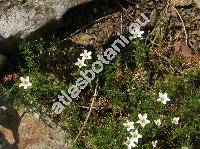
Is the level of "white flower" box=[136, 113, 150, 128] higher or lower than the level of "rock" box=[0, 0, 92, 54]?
lower

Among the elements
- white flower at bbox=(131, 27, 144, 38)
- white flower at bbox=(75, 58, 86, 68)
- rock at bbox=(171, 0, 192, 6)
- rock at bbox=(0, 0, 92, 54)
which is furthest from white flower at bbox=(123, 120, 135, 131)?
rock at bbox=(171, 0, 192, 6)

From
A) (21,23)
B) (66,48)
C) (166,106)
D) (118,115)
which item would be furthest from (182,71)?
(21,23)

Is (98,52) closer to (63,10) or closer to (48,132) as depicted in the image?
(63,10)

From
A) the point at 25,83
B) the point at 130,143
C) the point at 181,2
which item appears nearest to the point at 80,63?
the point at 25,83

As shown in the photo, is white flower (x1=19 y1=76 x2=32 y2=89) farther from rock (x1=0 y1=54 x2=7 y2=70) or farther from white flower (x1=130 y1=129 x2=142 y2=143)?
white flower (x1=130 y1=129 x2=142 y2=143)

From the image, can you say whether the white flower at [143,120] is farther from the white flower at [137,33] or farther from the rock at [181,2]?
the rock at [181,2]

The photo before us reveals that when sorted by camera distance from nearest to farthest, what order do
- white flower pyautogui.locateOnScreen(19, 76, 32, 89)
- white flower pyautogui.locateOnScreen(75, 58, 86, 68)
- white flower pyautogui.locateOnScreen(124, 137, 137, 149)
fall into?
white flower pyautogui.locateOnScreen(124, 137, 137, 149) → white flower pyautogui.locateOnScreen(19, 76, 32, 89) → white flower pyautogui.locateOnScreen(75, 58, 86, 68)

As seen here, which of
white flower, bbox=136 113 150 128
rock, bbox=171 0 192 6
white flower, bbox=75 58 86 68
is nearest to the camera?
white flower, bbox=136 113 150 128

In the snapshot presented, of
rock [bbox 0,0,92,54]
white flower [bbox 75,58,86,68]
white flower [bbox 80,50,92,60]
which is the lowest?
white flower [bbox 75,58,86,68]

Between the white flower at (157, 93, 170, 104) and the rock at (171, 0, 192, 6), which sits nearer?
the white flower at (157, 93, 170, 104)
